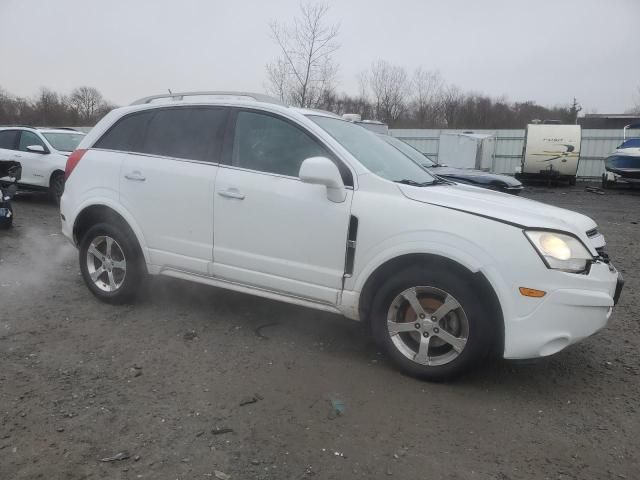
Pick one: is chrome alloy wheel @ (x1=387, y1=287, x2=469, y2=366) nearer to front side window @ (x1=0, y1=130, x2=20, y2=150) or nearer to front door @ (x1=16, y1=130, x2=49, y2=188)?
front door @ (x1=16, y1=130, x2=49, y2=188)

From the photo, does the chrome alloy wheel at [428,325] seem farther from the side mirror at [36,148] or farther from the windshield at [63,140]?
the windshield at [63,140]

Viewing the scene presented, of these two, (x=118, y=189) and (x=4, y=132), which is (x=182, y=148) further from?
(x=4, y=132)

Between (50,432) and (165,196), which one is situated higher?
(165,196)

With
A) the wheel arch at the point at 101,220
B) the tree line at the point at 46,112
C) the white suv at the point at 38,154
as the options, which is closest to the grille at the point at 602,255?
the wheel arch at the point at 101,220

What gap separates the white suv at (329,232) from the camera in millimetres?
3068

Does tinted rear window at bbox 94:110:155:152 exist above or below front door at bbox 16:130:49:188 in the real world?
above

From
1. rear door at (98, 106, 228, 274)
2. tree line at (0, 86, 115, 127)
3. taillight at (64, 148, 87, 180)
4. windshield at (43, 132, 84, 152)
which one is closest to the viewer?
rear door at (98, 106, 228, 274)

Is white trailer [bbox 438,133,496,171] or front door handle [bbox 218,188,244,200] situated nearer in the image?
front door handle [bbox 218,188,244,200]

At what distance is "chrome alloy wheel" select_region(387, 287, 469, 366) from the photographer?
3230 millimetres

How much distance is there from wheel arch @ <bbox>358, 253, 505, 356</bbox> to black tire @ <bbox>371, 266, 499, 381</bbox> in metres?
0.02

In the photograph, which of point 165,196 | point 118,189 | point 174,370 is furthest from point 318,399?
point 118,189

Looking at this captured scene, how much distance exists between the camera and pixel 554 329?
3.04m

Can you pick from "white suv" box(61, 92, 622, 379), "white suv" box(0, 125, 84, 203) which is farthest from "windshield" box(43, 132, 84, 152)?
"white suv" box(61, 92, 622, 379)

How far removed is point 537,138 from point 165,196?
63.7ft
